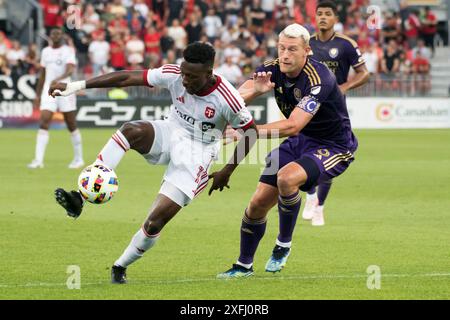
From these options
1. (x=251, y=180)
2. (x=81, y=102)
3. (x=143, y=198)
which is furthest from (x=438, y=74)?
(x=143, y=198)

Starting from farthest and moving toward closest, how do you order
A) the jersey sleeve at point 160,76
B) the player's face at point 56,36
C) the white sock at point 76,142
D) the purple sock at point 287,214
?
1. the white sock at point 76,142
2. the player's face at point 56,36
3. the purple sock at point 287,214
4. the jersey sleeve at point 160,76

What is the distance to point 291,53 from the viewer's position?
9.80m

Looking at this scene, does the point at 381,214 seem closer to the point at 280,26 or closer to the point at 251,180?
the point at 251,180

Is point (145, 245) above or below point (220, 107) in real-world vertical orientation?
below

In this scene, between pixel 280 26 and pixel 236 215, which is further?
pixel 280 26

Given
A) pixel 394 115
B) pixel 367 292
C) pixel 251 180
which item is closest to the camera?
pixel 367 292

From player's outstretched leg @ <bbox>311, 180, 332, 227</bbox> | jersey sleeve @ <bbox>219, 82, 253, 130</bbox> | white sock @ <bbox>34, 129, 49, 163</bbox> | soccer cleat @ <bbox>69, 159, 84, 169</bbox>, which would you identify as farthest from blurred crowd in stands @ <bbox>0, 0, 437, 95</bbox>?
jersey sleeve @ <bbox>219, 82, 253, 130</bbox>

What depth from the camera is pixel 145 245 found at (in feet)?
29.8

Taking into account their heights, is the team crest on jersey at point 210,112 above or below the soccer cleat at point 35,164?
above

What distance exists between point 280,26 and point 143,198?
20846 millimetres

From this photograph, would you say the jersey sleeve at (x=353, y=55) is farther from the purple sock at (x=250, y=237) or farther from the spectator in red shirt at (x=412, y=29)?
the spectator in red shirt at (x=412, y=29)

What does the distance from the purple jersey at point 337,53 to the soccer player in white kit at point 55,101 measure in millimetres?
7751

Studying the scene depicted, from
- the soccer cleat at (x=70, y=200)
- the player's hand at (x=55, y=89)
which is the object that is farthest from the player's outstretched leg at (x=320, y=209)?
the soccer cleat at (x=70, y=200)

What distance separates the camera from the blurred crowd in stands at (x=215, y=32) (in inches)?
1298
